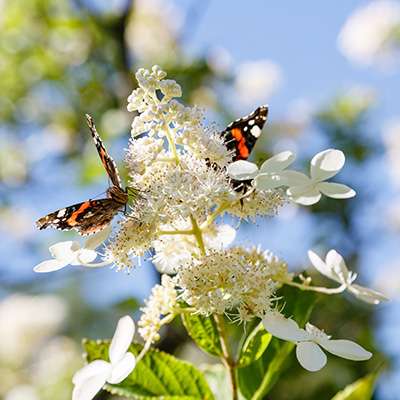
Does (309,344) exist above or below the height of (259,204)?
below


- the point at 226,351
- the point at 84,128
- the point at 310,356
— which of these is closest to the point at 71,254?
the point at 226,351

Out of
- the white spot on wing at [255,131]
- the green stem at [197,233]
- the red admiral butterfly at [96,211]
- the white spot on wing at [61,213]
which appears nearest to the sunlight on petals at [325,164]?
the white spot on wing at [255,131]

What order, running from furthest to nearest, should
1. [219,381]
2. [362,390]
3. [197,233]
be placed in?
[219,381], [362,390], [197,233]

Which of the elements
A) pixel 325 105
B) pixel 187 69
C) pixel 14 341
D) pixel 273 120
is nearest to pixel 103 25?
pixel 187 69

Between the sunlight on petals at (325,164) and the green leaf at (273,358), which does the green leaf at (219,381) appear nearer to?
the green leaf at (273,358)

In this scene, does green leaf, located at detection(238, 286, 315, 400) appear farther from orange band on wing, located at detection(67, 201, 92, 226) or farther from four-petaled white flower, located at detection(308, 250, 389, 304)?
orange band on wing, located at detection(67, 201, 92, 226)

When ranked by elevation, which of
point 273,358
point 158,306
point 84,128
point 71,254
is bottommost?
point 273,358

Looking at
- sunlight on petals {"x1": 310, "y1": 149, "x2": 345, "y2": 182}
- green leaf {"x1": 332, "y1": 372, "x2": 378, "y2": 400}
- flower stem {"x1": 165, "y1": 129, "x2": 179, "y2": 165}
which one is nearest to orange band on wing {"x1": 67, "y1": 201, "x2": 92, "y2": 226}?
flower stem {"x1": 165, "y1": 129, "x2": 179, "y2": 165}

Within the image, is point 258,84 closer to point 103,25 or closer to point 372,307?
point 103,25

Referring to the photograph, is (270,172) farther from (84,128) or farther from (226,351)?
(84,128)
